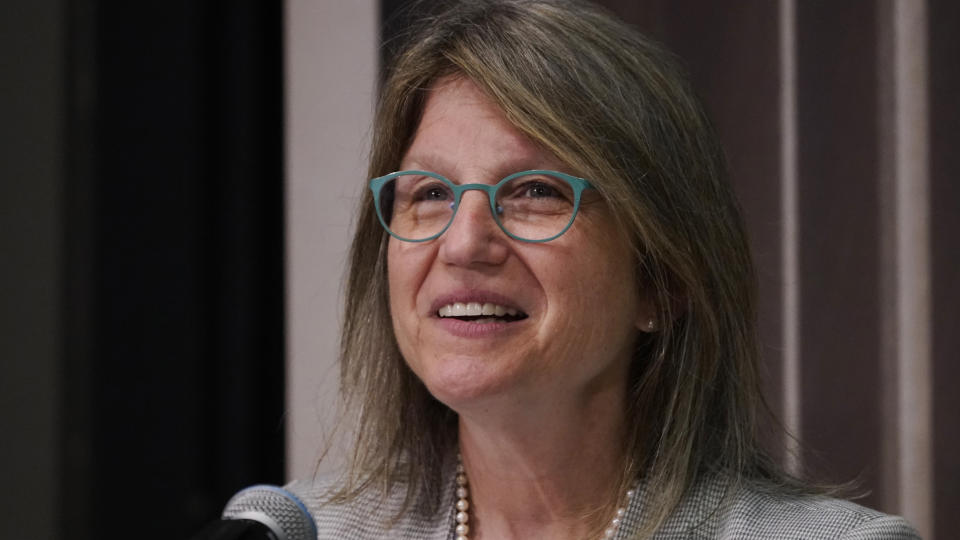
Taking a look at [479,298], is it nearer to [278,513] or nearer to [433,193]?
[433,193]

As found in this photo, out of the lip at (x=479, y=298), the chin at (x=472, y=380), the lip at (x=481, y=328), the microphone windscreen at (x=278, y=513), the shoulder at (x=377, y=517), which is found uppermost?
the lip at (x=479, y=298)

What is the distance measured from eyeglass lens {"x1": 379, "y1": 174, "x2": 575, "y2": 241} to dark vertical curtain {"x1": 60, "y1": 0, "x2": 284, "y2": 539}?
2.87 ft

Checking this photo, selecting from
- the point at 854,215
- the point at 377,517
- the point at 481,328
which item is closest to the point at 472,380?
the point at 481,328

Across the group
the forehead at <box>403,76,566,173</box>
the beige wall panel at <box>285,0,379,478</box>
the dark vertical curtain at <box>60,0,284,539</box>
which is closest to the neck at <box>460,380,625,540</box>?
the forehead at <box>403,76,566,173</box>

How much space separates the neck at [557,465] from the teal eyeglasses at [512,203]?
25 cm

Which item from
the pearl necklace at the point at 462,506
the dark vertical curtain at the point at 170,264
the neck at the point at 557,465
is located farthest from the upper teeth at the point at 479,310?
the dark vertical curtain at the point at 170,264

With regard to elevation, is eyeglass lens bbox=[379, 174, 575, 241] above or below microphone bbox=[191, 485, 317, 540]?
above

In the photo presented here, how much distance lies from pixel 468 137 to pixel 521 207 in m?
0.12

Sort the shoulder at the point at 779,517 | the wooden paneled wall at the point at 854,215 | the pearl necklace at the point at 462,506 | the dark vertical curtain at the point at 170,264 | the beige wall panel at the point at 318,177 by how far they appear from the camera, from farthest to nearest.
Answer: the dark vertical curtain at the point at 170,264, the beige wall panel at the point at 318,177, the wooden paneled wall at the point at 854,215, the pearl necklace at the point at 462,506, the shoulder at the point at 779,517

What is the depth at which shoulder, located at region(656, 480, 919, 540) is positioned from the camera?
4.59 feet

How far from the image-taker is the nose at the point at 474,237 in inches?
56.4

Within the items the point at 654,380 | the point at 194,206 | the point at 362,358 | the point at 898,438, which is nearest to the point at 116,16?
the point at 194,206

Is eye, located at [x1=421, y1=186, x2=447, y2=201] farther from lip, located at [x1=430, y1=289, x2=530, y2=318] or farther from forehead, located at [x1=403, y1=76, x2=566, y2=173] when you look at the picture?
lip, located at [x1=430, y1=289, x2=530, y2=318]

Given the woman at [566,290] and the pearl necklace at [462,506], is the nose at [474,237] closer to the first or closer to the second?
the woman at [566,290]
